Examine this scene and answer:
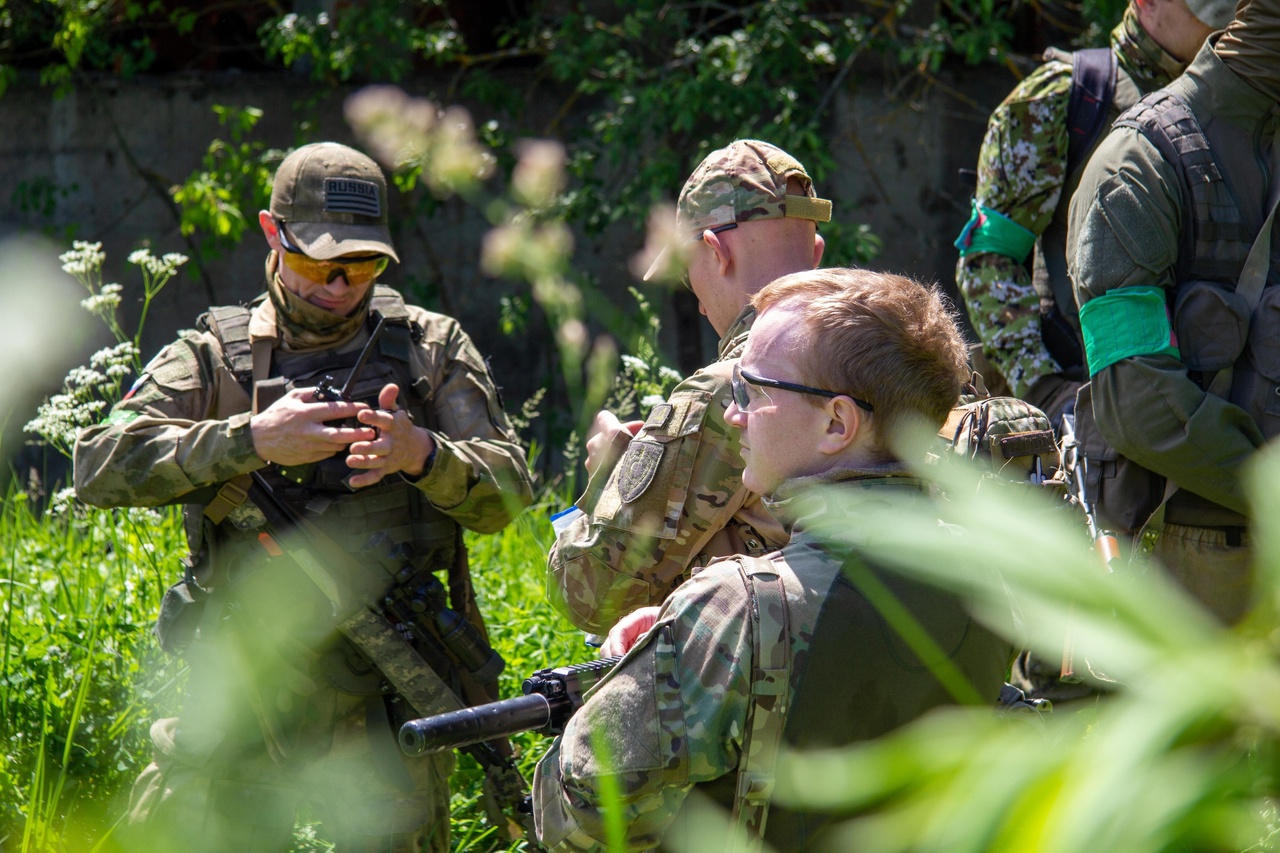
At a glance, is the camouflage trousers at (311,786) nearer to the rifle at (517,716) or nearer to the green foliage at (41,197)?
the rifle at (517,716)

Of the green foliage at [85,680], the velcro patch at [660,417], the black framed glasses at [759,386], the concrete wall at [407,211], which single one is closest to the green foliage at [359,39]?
the concrete wall at [407,211]

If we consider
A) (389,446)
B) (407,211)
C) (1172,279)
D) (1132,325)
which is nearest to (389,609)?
(389,446)

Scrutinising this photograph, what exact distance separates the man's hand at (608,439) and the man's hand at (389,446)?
661 mm

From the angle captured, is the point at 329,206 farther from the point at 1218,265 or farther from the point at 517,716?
the point at 1218,265

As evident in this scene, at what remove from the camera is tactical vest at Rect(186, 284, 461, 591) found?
2.98 m

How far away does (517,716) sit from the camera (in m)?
1.75

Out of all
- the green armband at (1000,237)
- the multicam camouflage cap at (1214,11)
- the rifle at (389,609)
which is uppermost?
the multicam camouflage cap at (1214,11)

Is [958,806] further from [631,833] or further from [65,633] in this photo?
[65,633]

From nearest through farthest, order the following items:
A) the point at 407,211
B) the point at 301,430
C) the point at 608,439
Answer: the point at 608,439 < the point at 301,430 < the point at 407,211

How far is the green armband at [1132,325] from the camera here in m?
2.55

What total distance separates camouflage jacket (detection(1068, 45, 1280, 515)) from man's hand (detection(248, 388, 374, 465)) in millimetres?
1669

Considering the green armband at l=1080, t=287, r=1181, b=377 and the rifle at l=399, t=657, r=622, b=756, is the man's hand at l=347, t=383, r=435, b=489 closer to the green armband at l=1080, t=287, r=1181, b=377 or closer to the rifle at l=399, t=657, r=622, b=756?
the rifle at l=399, t=657, r=622, b=756

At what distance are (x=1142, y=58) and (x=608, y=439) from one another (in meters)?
1.92

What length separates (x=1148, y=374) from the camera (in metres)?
2.53
